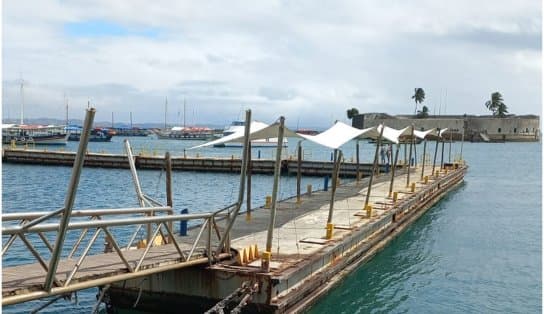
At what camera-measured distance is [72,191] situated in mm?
10055

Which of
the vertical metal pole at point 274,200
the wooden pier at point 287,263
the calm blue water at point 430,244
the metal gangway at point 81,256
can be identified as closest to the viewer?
the metal gangway at point 81,256

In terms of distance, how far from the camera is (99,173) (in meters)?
64.9

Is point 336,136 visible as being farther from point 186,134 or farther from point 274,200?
point 186,134

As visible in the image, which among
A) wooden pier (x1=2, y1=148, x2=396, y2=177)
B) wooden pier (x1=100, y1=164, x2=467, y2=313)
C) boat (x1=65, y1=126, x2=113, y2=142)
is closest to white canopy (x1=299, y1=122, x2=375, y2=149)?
wooden pier (x1=100, y1=164, x2=467, y2=313)

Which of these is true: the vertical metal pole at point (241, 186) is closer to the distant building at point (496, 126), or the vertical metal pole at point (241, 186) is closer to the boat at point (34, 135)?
the boat at point (34, 135)

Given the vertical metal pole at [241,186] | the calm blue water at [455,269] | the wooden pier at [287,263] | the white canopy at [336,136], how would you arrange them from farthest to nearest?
the white canopy at [336,136], the calm blue water at [455,269], the wooden pier at [287,263], the vertical metal pole at [241,186]

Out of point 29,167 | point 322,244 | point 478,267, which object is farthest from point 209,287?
Result: point 29,167

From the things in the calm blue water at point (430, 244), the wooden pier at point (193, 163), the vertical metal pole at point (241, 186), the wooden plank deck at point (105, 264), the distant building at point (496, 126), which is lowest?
the calm blue water at point (430, 244)

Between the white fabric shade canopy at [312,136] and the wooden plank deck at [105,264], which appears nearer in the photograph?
the wooden plank deck at [105,264]

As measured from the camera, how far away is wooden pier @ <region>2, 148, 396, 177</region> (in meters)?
64.2

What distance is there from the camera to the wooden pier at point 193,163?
6425 centimetres

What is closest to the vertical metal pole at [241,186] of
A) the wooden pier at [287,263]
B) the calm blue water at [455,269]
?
the wooden pier at [287,263]

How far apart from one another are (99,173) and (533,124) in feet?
516

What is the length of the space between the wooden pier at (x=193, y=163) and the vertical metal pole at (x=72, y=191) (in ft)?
165
